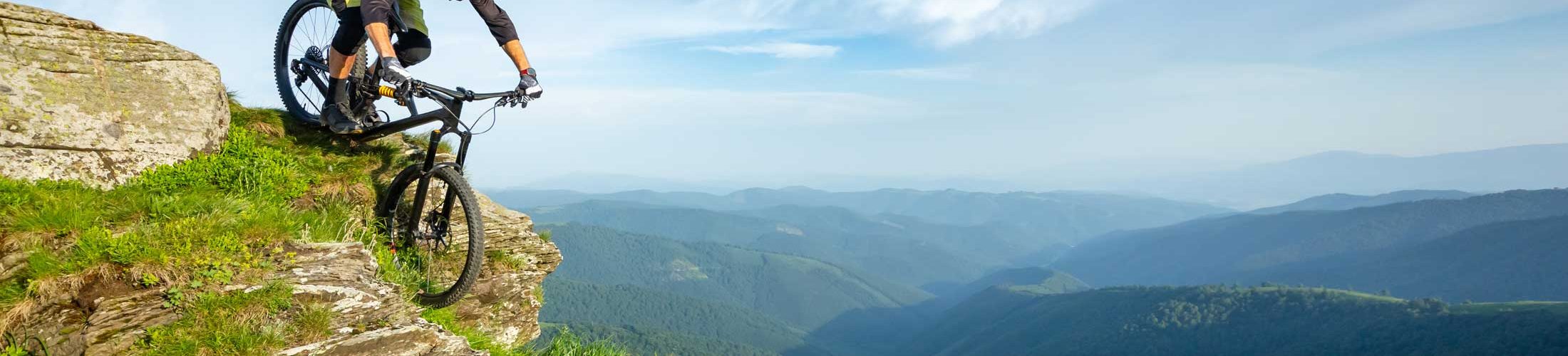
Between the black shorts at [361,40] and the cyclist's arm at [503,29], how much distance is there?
143cm

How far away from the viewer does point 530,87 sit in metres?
6.51

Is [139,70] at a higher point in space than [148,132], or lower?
higher

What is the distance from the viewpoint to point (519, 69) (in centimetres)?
676

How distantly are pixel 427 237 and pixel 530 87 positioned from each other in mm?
2168

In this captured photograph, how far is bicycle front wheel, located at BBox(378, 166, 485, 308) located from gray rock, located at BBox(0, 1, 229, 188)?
Answer: 6.94 feet

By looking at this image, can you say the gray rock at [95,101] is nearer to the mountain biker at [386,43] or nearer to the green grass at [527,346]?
the mountain biker at [386,43]

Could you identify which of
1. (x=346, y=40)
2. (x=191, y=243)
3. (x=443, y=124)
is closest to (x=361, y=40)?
(x=346, y=40)

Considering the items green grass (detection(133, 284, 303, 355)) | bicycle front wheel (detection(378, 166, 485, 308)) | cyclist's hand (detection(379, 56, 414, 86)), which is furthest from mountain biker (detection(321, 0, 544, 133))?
green grass (detection(133, 284, 303, 355))

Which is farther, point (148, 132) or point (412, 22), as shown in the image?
point (412, 22)

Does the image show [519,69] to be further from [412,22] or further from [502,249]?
[502,249]

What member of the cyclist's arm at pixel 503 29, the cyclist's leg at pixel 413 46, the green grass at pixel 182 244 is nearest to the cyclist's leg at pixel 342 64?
the cyclist's leg at pixel 413 46

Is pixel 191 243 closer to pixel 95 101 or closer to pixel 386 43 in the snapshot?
pixel 386 43

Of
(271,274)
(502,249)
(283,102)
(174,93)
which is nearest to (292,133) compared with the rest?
(283,102)

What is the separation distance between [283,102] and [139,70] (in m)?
1.91
